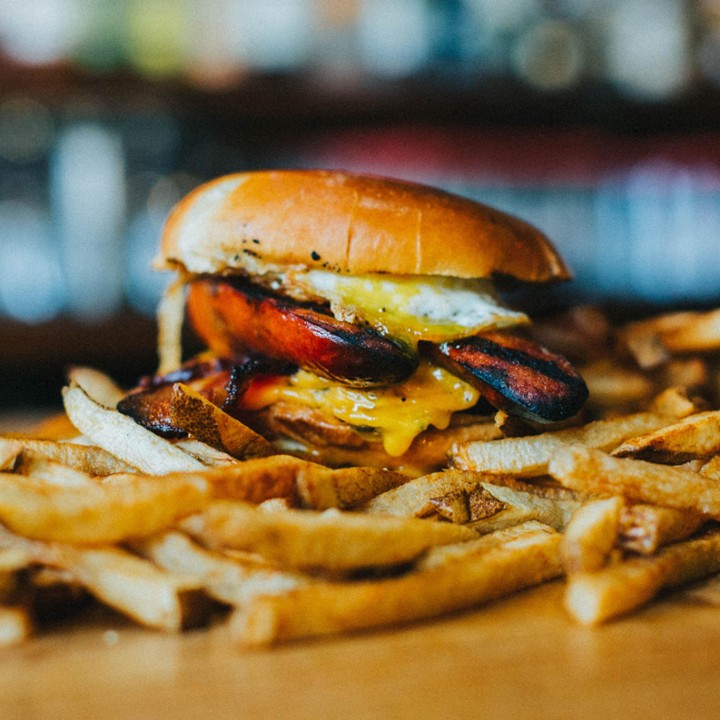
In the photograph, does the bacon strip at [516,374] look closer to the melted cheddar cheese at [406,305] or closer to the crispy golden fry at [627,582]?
the melted cheddar cheese at [406,305]

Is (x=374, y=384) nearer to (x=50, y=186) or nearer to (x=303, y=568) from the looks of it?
(x=303, y=568)

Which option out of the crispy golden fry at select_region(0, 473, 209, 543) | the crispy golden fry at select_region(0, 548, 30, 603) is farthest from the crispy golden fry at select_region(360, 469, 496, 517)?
the crispy golden fry at select_region(0, 548, 30, 603)

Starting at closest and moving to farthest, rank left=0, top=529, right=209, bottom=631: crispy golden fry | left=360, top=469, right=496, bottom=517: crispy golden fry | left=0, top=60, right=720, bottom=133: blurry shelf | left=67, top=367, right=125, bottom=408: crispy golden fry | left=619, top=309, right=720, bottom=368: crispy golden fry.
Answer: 1. left=0, top=529, right=209, bottom=631: crispy golden fry
2. left=360, top=469, right=496, bottom=517: crispy golden fry
3. left=67, top=367, right=125, bottom=408: crispy golden fry
4. left=619, top=309, right=720, bottom=368: crispy golden fry
5. left=0, top=60, right=720, bottom=133: blurry shelf

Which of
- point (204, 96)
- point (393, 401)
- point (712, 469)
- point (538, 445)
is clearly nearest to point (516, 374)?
point (538, 445)

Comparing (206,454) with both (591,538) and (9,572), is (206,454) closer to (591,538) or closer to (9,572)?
(9,572)

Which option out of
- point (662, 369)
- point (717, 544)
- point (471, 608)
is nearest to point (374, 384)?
point (471, 608)

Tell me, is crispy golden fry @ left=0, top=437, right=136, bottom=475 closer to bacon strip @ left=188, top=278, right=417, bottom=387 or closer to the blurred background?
bacon strip @ left=188, top=278, right=417, bottom=387
